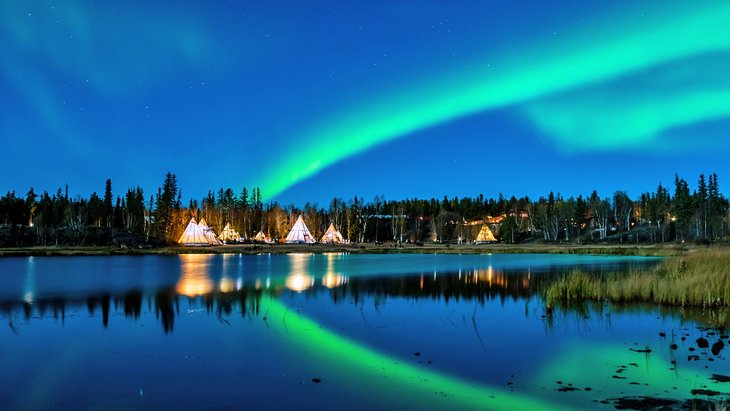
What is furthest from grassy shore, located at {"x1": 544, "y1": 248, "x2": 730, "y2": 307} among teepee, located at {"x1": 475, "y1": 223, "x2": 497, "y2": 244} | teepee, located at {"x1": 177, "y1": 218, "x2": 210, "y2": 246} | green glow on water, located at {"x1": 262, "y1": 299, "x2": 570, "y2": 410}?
teepee, located at {"x1": 475, "y1": 223, "x2": 497, "y2": 244}

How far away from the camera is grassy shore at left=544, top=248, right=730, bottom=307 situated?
2227 centimetres

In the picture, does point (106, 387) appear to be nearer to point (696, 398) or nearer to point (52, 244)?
point (696, 398)

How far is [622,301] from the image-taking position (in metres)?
24.3

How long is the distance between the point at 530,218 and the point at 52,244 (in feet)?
401

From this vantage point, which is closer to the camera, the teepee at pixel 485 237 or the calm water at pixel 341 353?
the calm water at pixel 341 353

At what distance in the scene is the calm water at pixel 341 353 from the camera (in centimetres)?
1087

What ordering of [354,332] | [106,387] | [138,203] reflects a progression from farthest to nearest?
[138,203] → [354,332] → [106,387]

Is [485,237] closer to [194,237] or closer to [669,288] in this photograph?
[194,237]

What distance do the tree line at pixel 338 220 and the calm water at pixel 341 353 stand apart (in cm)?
9153

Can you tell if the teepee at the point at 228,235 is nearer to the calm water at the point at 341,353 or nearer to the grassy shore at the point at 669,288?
the calm water at the point at 341,353

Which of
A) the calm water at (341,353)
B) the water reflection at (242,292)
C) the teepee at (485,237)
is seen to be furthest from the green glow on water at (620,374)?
the teepee at (485,237)

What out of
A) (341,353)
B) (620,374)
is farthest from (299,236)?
(620,374)

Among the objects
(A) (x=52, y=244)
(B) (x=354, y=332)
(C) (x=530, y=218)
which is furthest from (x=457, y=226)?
(B) (x=354, y=332)

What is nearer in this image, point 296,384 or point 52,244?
point 296,384
